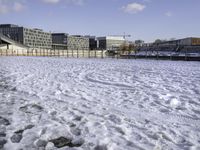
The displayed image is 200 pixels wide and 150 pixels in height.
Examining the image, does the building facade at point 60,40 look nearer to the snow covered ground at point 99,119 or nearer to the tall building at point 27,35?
the tall building at point 27,35

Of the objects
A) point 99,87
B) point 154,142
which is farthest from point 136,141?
point 99,87

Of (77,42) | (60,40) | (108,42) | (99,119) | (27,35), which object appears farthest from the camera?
(77,42)

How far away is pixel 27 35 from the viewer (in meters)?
130

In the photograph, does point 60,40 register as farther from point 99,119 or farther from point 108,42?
point 99,119

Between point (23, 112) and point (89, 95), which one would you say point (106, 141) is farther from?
point (89, 95)

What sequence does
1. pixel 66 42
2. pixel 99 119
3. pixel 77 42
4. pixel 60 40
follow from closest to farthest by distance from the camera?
pixel 99 119 → pixel 66 42 → pixel 60 40 → pixel 77 42

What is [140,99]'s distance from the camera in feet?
23.3

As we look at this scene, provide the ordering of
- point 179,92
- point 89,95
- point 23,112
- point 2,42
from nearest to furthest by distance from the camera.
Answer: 1. point 23,112
2. point 89,95
3. point 179,92
4. point 2,42

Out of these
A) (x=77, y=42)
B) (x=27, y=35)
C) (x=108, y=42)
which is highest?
(x=27, y=35)

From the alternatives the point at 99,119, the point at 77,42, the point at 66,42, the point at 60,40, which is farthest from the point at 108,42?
the point at 99,119

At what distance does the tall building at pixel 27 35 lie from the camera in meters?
126

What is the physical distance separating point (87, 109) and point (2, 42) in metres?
55.3

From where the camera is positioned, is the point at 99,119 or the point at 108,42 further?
the point at 108,42

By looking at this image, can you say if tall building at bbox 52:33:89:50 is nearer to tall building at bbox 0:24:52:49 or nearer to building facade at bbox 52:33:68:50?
building facade at bbox 52:33:68:50
